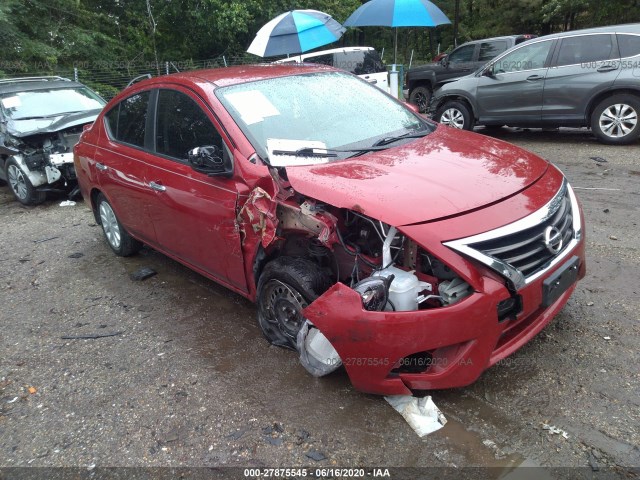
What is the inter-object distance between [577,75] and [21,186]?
850cm

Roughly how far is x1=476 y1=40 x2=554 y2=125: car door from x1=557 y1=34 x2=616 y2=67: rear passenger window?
0.24 m

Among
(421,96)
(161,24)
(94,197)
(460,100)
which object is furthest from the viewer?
(161,24)

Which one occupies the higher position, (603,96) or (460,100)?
(603,96)

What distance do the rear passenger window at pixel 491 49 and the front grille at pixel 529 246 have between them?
1018cm

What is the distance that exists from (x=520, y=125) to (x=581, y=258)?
20.5 ft

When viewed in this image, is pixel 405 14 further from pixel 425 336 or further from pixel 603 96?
pixel 425 336

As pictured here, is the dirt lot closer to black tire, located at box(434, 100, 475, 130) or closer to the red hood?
the red hood

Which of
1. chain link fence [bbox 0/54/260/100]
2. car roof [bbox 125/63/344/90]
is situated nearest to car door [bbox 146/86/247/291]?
car roof [bbox 125/63/344/90]

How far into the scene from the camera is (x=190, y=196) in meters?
3.42

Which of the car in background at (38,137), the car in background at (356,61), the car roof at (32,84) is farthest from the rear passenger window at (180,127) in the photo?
the car in background at (356,61)

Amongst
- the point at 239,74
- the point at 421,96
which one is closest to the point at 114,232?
the point at 239,74

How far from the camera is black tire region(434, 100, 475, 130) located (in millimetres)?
8938

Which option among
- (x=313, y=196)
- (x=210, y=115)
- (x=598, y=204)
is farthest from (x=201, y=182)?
(x=598, y=204)

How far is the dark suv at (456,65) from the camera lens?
37.9 feet
